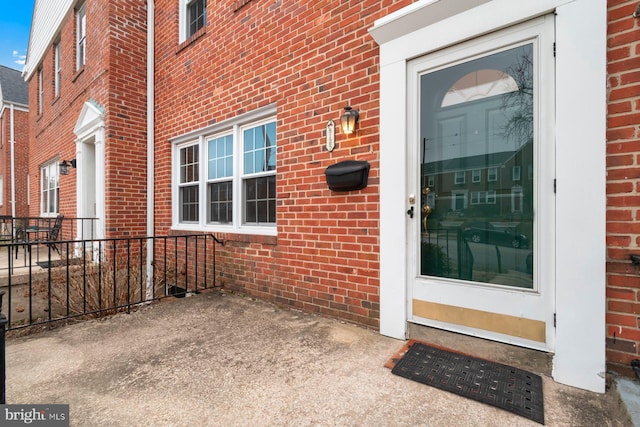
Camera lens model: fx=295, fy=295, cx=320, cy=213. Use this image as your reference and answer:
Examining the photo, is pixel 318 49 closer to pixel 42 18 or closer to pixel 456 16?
pixel 456 16

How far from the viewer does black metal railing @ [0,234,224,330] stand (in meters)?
3.67

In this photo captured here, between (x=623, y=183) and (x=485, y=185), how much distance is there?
2.42ft

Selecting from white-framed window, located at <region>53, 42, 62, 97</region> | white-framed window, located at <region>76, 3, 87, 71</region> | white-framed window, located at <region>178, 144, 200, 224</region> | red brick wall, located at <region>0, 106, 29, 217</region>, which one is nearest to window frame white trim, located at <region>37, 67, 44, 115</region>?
white-framed window, located at <region>53, 42, 62, 97</region>

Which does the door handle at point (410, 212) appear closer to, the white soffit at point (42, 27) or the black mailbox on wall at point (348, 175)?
the black mailbox on wall at point (348, 175)

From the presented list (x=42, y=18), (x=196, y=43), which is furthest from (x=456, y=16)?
(x=42, y=18)

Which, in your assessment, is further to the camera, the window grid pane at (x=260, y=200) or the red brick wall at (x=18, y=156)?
the red brick wall at (x=18, y=156)

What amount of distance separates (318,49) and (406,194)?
6.24 ft

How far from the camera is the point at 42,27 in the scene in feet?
28.3

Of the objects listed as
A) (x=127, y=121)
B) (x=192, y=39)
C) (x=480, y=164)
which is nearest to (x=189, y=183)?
(x=127, y=121)

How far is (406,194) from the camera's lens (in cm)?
255

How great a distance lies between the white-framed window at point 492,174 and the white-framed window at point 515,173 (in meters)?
0.10

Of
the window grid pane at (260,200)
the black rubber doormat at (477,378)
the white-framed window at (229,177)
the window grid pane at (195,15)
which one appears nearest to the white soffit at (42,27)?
the window grid pane at (195,15)

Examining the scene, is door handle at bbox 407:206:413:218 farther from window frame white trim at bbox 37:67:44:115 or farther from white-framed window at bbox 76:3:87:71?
window frame white trim at bbox 37:67:44:115

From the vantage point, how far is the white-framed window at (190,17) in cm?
507
